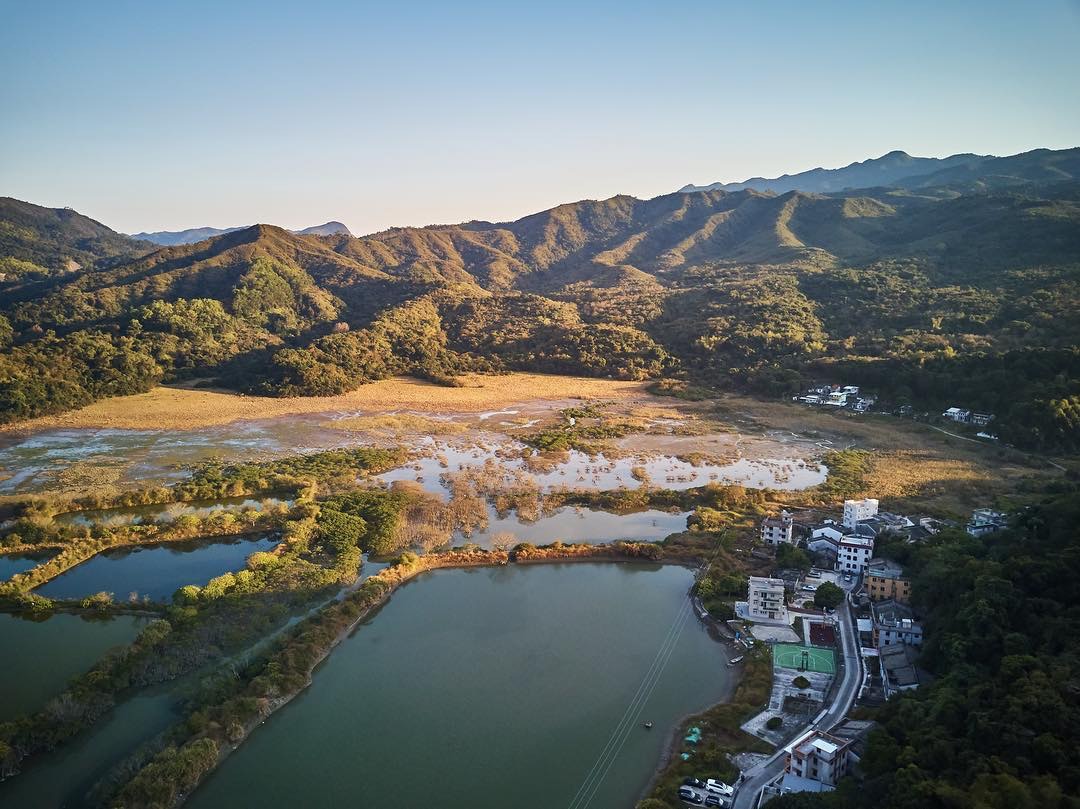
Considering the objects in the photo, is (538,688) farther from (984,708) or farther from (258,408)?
(258,408)

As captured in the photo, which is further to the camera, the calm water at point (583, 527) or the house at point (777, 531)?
the calm water at point (583, 527)

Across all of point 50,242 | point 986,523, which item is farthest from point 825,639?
point 50,242

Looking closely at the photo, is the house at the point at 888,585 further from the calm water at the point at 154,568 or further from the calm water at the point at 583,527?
the calm water at the point at 154,568

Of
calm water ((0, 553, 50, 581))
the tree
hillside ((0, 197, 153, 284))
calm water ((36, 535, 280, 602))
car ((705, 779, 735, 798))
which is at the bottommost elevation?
the tree

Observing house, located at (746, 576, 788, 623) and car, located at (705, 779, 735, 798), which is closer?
car, located at (705, 779, 735, 798)

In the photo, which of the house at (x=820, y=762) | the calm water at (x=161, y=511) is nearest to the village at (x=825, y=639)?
the house at (x=820, y=762)

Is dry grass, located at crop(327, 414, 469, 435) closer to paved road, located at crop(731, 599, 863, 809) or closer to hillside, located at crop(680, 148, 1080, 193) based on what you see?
paved road, located at crop(731, 599, 863, 809)

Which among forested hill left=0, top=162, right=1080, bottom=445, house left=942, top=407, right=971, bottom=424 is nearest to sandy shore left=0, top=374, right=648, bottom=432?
forested hill left=0, top=162, right=1080, bottom=445

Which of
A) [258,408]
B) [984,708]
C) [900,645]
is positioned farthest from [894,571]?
[258,408]
